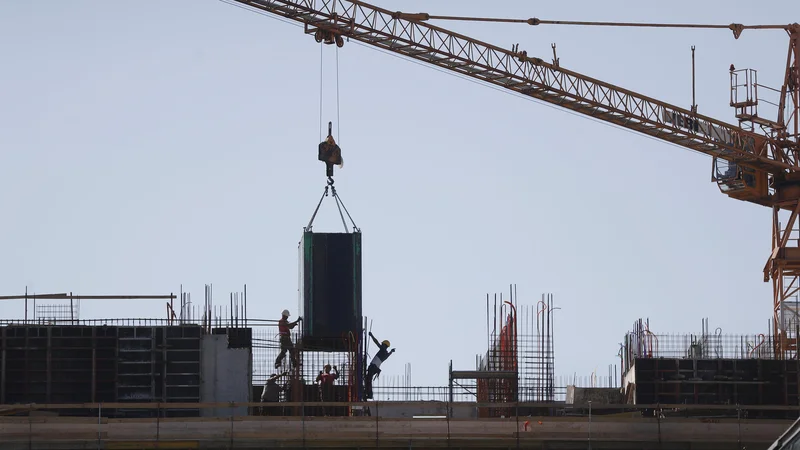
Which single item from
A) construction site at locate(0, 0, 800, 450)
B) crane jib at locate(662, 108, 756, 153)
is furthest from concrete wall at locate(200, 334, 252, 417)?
crane jib at locate(662, 108, 756, 153)

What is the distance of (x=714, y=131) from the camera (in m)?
68.8

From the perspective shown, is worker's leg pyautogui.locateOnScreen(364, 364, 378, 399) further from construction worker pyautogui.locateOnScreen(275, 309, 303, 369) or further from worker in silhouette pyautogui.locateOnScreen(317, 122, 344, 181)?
worker in silhouette pyautogui.locateOnScreen(317, 122, 344, 181)

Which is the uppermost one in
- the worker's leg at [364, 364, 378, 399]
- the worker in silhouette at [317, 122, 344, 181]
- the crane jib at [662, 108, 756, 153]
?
the crane jib at [662, 108, 756, 153]

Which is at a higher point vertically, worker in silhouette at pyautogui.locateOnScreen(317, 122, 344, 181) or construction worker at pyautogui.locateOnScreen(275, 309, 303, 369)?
worker in silhouette at pyautogui.locateOnScreen(317, 122, 344, 181)

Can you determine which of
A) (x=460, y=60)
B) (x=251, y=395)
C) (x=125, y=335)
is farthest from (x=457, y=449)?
(x=460, y=60)

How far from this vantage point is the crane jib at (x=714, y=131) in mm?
68125

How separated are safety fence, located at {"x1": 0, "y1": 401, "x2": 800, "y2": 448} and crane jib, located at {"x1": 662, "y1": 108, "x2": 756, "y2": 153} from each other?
33.8m

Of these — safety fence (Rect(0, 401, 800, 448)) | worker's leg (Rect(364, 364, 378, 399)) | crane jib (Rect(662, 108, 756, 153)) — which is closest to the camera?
safety fence (Rect(0, 401, 800, 448))

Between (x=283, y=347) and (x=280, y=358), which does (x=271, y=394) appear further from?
(x=280, y=358)

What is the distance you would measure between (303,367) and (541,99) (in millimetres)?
26004

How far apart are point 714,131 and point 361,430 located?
3840 cm

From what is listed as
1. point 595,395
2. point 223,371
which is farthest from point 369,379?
point 595,395

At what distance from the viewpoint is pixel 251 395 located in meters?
42.1

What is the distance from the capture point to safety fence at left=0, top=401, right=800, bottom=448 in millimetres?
33906
